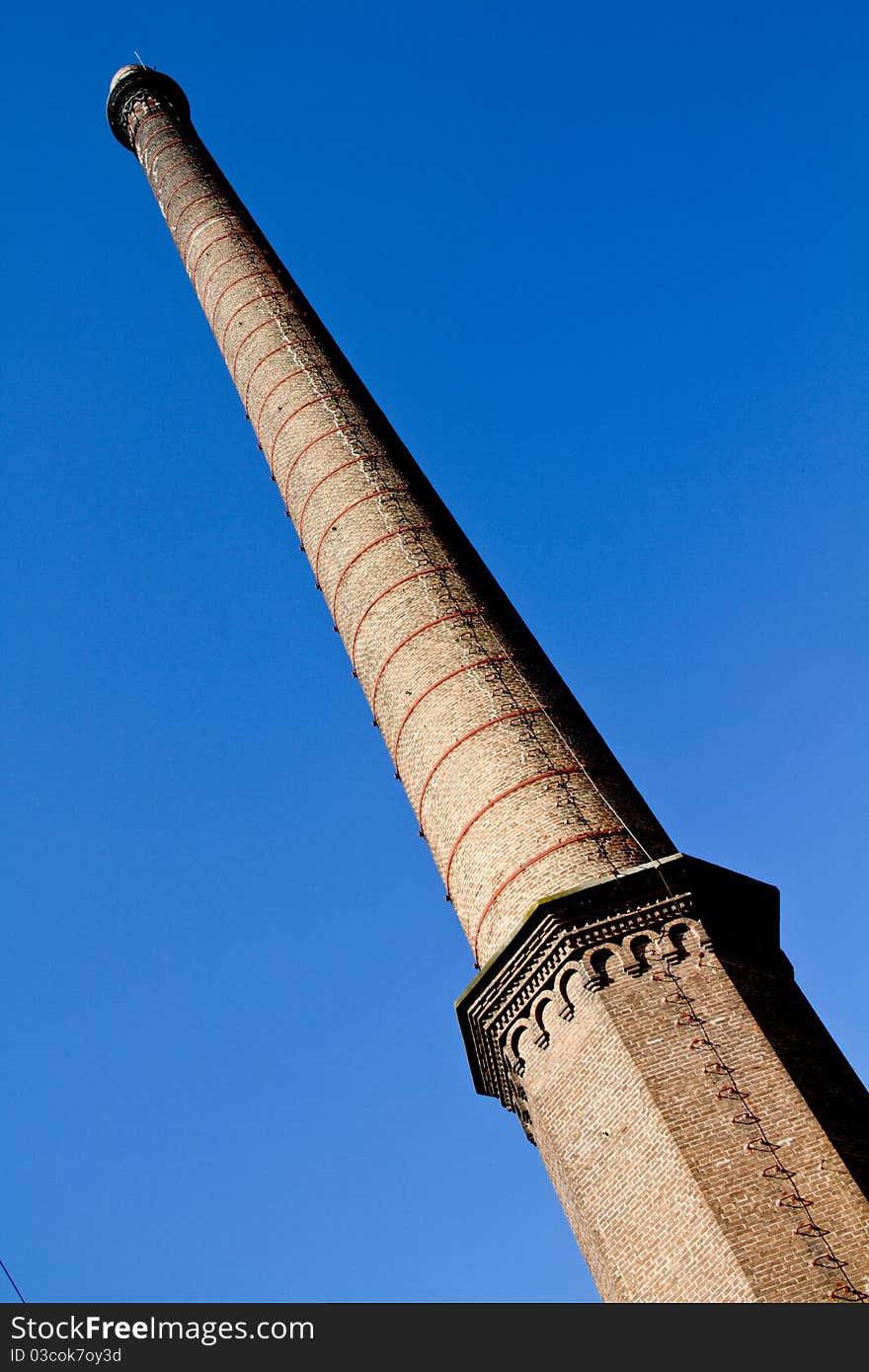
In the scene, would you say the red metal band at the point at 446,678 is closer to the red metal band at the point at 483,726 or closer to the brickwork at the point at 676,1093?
the red metal band at the point at 483,726

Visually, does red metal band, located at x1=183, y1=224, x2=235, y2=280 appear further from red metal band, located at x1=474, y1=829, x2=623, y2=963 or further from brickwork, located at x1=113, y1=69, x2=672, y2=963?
red metal band, located at x1=474, y1=829, x2=623, y2=963

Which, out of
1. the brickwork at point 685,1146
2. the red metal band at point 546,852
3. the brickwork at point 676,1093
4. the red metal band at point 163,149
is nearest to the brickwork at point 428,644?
the red metal band at point 546,852

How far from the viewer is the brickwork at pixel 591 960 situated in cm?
680

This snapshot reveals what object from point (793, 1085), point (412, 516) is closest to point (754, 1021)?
point (793, 1085)

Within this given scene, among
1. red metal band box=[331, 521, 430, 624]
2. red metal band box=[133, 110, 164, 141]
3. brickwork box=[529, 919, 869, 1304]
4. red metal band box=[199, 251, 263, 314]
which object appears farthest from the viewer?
red metal band box=[133, 110, 164, 141]

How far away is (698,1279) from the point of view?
6652 millimetres

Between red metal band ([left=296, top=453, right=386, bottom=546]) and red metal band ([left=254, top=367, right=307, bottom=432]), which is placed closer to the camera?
red metal band ([left=296, top=453, right=386, bottom=546])

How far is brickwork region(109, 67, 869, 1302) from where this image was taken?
6.80m

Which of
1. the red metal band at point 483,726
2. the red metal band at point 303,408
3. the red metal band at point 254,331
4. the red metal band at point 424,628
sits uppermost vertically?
the red metal band at point 254,331

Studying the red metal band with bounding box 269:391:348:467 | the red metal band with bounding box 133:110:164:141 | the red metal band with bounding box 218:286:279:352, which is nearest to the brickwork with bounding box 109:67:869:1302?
the red metal band with bounding box 269:391:348:467

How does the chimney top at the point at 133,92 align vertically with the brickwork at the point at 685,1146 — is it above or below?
above

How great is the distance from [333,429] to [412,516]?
68.2 inches

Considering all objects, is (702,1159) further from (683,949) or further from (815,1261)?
(683,949)

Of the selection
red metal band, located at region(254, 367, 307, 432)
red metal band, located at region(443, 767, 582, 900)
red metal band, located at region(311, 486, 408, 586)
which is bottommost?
red metal band, located at region(443, 767, 582, 900)
